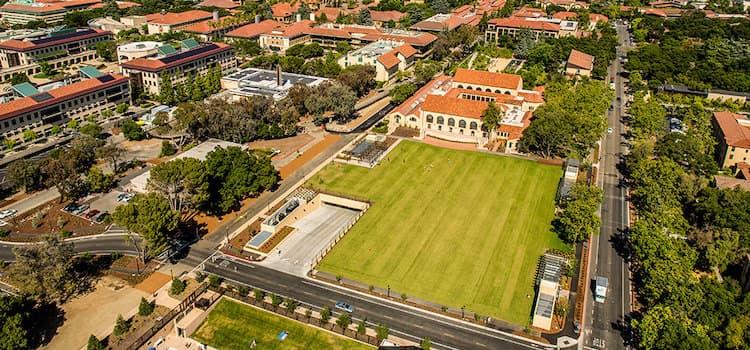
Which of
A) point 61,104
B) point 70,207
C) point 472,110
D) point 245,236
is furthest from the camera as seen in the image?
point 472,110

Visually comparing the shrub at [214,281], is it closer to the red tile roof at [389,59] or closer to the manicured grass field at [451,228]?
the manicured grass field at [451,228]

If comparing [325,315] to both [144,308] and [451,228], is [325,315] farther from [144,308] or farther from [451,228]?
[451,228]

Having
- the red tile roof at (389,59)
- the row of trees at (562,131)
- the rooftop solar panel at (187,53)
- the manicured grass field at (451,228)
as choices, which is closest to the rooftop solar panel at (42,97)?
the rooftop solar panel at (187,53)

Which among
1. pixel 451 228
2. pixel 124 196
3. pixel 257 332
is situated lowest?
pixel 257 332

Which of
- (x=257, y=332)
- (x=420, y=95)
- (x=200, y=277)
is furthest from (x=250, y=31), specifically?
(x=257, y=332)

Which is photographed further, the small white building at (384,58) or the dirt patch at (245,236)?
the small white building at (384,58)

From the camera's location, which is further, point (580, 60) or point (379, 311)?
point (580, 60)
